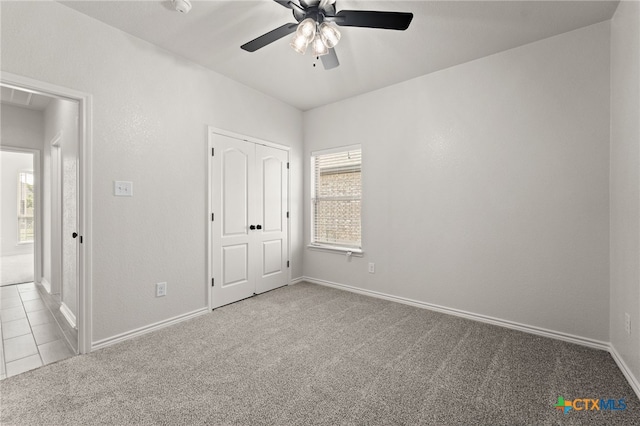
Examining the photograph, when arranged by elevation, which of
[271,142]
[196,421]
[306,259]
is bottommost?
[196,421]

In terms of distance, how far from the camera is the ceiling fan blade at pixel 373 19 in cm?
177

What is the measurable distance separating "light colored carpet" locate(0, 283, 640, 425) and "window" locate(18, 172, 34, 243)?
23.6ft

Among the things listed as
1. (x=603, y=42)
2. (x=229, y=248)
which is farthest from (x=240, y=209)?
(x=603, y=42)

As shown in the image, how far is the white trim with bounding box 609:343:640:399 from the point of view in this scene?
1752mm

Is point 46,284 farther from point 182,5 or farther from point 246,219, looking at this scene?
point 182,5

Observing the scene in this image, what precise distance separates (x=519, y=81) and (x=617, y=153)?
3.39 feet

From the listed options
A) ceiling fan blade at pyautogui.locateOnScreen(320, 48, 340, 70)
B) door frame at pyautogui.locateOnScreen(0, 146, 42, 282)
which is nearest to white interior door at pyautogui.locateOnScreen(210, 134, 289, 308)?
ceiling fan blade at pyautogui.locateOnScreen(320, 48, 340, 70)

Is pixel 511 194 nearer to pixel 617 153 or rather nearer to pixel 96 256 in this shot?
pixel 617 153

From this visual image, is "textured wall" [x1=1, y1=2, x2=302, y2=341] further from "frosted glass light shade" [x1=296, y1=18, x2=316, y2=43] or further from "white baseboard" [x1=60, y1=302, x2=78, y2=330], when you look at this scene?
"frosted glass light shade" [x1=296, y1=18, x2=316, y2=43]

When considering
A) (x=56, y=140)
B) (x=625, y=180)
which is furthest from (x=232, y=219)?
(x=625, y=180)

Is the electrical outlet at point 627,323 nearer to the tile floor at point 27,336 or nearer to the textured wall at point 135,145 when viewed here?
the textured wall at point 135,145

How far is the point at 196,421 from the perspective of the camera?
4.96 feet

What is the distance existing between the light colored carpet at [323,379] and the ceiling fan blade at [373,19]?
238 cm

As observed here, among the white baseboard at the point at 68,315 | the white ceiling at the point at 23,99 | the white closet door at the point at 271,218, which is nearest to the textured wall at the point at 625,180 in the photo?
the white closet door at the point at 271,218
